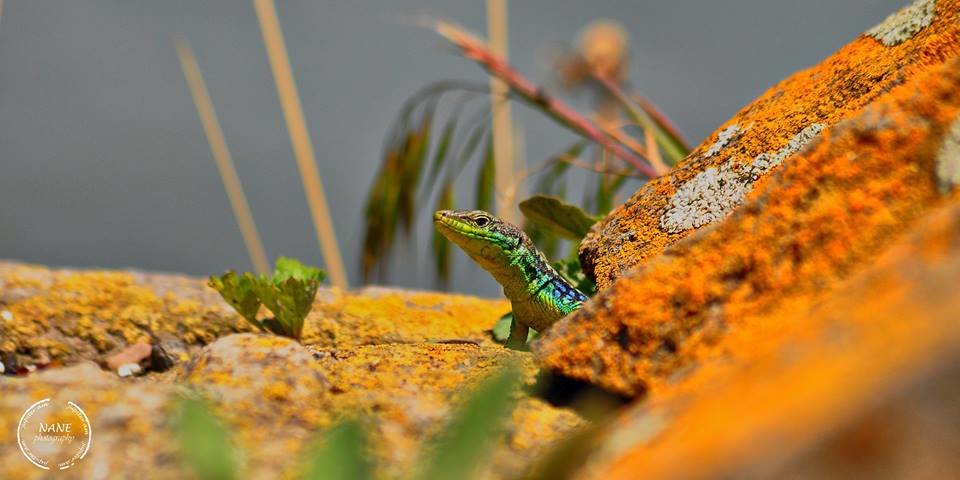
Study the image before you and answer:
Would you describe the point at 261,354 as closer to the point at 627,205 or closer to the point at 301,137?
the point at 627,205

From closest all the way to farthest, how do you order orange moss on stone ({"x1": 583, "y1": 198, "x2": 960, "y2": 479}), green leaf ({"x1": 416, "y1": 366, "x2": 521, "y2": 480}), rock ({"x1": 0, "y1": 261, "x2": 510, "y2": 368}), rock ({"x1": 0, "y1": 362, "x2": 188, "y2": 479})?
orange moss on stone ({"x1": 583, "y1": 198, "x2": 960, "y2": 479}) → green leaf ({"x1": 416, "y1": 366, "x2": 521, "y2": 480}) → rock ({"x1": 0, "y1": 362, "x2": 188, "y2": 479}) → rock ({"x1": 0, "y1": 261, "x2": 510, "y2": 368})

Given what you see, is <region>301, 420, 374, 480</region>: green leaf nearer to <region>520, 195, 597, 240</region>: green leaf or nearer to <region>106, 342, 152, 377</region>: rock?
<region>106, 342, 152, 377</region>: rock

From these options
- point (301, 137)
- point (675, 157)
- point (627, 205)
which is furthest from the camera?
point (301, 137)

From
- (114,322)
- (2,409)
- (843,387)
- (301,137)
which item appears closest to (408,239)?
(301,137)

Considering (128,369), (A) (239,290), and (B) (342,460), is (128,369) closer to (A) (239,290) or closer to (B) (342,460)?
(A) (239,290)

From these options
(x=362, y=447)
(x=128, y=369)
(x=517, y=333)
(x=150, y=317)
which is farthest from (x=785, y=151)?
(x=150, y=317)

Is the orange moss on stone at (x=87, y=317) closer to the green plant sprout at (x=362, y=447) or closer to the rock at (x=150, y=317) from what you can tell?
the rock at (x=150, y=317)

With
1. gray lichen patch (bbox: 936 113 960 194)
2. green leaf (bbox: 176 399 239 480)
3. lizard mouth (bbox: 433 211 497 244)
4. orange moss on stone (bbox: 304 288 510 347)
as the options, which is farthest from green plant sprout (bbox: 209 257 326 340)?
gray lichen patch (bbox: 936 113 960 194)

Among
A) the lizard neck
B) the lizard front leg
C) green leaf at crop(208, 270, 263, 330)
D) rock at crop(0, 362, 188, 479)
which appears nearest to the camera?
rock at crop(0, 362, 188, 479)
